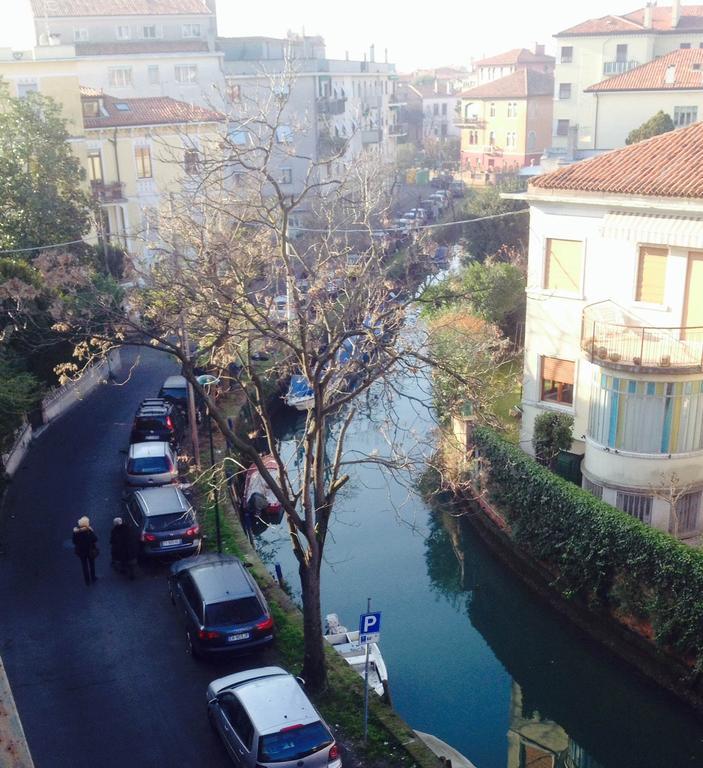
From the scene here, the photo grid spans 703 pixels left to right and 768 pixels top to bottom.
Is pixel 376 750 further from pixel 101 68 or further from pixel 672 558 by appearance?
pixel 101 68

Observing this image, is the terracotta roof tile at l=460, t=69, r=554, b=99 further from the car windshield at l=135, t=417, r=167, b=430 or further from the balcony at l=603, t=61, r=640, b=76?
the car windshield at l=135, t=417, r=167, b=430

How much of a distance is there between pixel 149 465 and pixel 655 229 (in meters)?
14.2

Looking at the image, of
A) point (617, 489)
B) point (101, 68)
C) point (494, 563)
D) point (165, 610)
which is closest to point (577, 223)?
point (617, 489)

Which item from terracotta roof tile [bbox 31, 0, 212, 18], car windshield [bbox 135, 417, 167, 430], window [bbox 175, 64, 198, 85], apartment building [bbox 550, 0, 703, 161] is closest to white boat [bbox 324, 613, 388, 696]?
car windshield [bbox 135, 417, 167, 430]

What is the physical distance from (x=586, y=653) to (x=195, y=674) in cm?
891

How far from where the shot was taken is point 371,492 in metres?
29.0

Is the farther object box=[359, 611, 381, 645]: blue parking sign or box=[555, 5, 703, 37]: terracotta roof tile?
box=[555, 5, 703, 37]: terracotta roof tile

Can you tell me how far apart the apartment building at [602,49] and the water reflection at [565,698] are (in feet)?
180

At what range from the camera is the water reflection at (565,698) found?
55.4 ft

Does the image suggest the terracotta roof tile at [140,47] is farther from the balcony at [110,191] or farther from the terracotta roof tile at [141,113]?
the balcony at [110,191]

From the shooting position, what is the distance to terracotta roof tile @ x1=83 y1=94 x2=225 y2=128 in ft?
151

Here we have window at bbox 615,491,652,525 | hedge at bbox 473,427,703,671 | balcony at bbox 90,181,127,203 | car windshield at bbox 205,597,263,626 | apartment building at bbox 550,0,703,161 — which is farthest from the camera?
apartment building at bbox 550,0,703,161

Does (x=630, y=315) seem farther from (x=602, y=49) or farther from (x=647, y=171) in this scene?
(x=602, y=49)

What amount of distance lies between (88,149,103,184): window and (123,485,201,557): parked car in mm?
29779
